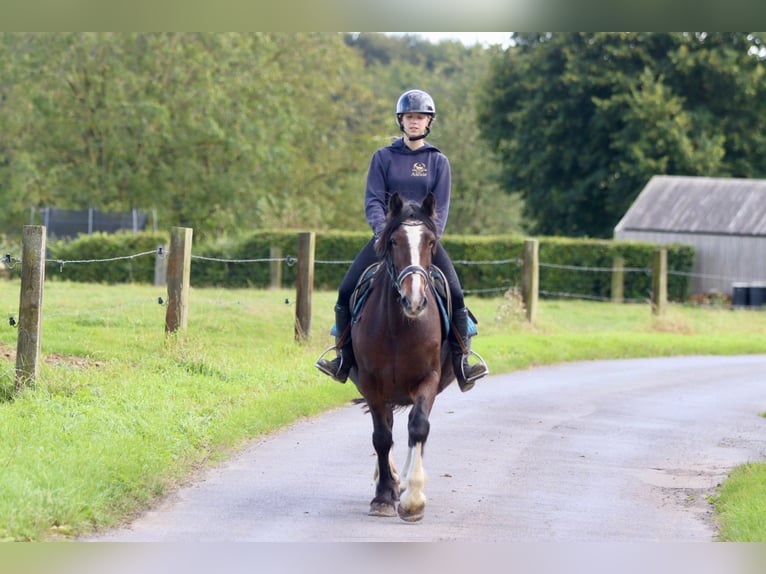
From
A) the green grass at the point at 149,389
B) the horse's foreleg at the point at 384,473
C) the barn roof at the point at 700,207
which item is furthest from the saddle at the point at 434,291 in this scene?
the barn roof at the point at 700,207

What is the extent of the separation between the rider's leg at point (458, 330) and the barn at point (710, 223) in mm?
32862

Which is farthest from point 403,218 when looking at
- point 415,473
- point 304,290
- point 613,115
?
point 613,115

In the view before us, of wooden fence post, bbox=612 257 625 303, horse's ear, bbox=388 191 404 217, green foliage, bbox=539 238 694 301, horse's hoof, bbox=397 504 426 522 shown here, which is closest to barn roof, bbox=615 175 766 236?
green foliage, bbox=539 238 694 301

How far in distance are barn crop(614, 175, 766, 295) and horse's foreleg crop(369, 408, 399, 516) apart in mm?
33512

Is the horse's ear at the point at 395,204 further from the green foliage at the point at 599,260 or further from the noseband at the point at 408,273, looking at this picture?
the green foliage at the point at 599,260

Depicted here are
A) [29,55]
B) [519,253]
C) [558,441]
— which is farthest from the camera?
[29,55]

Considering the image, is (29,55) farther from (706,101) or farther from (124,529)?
(124,529)

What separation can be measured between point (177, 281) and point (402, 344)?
20.2 ft

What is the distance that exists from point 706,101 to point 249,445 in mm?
45028

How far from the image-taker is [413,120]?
941 cm

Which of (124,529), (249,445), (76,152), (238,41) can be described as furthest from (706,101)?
(124,529)

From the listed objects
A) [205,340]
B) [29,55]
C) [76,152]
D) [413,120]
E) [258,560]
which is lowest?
[258,560]

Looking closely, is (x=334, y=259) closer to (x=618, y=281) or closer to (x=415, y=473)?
(x=618, y=281)

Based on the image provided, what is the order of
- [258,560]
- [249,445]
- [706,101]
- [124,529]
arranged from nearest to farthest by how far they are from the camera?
1. [258,560]
2. [124,529]
3. [249,445]
4. [706,101]
